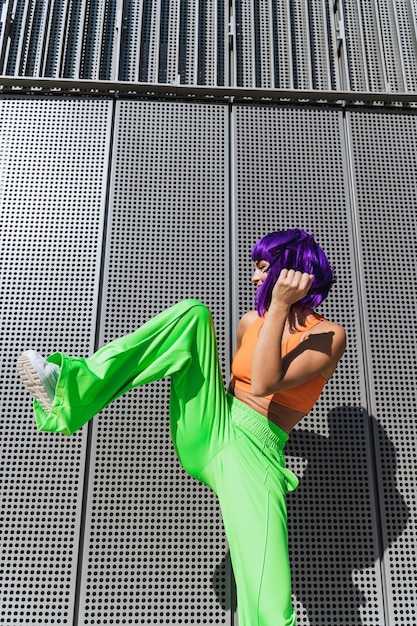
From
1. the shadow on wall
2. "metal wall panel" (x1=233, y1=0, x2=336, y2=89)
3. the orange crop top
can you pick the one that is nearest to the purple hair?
the orange crop top

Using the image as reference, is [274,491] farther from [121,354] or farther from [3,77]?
[3,77]

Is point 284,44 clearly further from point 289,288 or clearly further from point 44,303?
point 289,288

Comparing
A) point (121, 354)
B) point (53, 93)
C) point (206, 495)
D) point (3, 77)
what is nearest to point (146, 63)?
point (53, 93)

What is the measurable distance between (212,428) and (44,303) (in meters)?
1.98

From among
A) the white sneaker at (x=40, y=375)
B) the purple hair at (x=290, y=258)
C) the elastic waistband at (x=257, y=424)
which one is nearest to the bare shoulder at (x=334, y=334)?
the purple hair at (x=290, y=258)

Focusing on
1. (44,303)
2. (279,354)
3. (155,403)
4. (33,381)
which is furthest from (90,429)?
(279,354)

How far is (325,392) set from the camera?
152 inches

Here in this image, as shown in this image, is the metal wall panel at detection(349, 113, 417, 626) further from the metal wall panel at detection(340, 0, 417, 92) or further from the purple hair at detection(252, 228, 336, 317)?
the purple hair at detection(252, 228, 336, 317)

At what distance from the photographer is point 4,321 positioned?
3.97 metres

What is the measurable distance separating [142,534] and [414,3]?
5329 millimetres

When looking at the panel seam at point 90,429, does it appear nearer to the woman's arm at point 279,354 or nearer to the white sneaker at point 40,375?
the white sneaker at point 40,375

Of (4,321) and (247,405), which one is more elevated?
(4,321)

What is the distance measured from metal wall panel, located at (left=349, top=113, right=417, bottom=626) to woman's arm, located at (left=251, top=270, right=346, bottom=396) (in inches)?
61.0

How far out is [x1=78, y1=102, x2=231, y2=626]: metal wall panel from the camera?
341 centimetres
